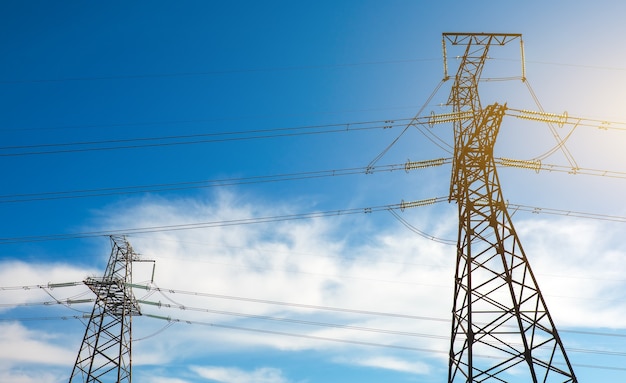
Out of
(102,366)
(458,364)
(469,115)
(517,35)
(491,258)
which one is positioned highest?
(517,35)

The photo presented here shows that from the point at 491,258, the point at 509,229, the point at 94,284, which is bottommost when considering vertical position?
the point at 491,258

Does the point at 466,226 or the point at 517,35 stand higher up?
the point at 517,35

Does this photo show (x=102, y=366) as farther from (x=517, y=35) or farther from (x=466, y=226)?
(x=517, y=35)

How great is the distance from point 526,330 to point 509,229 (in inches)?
184

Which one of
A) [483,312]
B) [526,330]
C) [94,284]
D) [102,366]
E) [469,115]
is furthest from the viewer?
[94,284]

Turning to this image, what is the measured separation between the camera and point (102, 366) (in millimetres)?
29656

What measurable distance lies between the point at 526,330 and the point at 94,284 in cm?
2903

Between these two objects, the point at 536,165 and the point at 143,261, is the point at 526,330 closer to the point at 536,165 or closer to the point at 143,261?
the point at 536,165

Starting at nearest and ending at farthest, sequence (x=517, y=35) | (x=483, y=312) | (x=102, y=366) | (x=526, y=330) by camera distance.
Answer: (x=526, y=330), (x=483, y=312), (x=517, y=35), (x=102, y=366)

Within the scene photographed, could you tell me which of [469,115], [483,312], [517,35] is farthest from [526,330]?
[517,35]

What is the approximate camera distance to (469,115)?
2300 cm

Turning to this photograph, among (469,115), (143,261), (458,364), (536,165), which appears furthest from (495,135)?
(143,261)

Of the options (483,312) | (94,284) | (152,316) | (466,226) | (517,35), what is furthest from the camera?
(152,316)

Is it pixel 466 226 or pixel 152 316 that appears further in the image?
pixel 152 316
